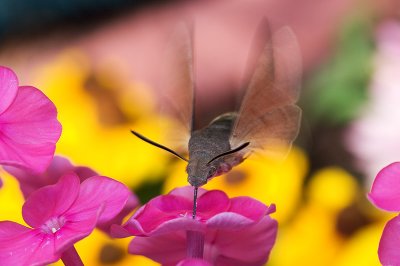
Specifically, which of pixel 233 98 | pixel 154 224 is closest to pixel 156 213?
pixel 154 224

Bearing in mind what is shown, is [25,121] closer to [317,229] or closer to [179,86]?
[179,86]

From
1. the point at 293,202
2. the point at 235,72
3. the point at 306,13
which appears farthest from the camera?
the point at 306,13

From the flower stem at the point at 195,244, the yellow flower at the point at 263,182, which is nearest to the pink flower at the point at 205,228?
the flower stem at the point at 195,244

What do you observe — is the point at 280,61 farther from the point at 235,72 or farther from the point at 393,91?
the point at 235,72

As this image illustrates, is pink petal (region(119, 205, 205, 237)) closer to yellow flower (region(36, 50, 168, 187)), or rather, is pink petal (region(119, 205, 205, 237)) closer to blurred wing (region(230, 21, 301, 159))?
blurred wing (region(230, 21, 301, 159))

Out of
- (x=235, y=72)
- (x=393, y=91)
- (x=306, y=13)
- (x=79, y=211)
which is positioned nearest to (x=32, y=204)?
(x=79, y=211)

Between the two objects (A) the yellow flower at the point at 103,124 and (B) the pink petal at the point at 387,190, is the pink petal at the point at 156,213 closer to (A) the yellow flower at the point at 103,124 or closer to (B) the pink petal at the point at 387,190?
(B) the pink petal at the point at 387,190
